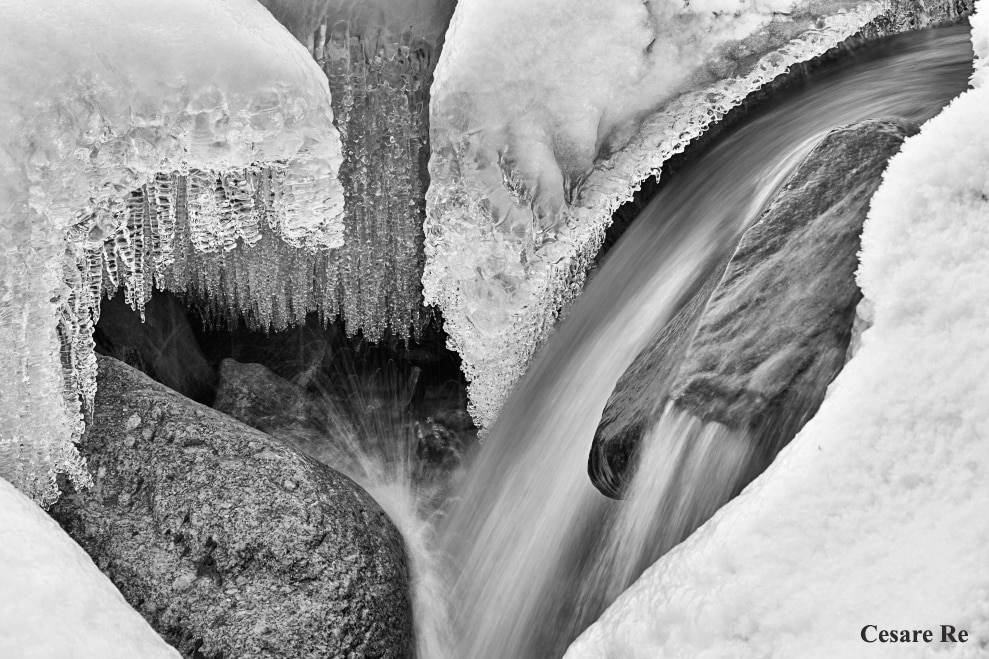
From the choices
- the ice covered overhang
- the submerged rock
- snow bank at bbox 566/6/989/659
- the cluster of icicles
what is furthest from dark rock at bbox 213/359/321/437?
snow bank at bbox 566/6/989/659

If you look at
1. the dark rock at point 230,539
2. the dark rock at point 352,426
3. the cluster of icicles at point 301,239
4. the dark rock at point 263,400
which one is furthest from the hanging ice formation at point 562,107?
the dark rock at point 263,400

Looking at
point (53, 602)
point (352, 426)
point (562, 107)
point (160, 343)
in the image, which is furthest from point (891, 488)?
point (160, 343)

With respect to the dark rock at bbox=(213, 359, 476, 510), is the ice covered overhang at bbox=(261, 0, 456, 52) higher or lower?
higher

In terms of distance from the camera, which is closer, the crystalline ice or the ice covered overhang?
the crystalline ice

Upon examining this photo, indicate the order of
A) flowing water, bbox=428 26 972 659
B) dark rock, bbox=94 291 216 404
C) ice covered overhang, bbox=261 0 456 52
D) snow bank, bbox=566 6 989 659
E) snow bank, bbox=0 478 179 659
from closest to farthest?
snow bank, bbox=566 6 989 659
snow bank, bbox=0 478 179 659
flowing water, bbox=428 26 972 659
ice covered overhang, bbox=261 0 456 52
dark rock, bbox=94 291 216 404

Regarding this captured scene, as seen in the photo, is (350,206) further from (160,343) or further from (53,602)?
(53,602)

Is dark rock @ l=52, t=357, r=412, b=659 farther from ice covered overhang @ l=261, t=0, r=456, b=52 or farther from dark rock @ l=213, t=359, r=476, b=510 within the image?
ice covered overhang @ l=261, t=0, r=456, b=52

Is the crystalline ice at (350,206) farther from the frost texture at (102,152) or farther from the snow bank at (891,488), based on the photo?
the snow bank at (891,488)
